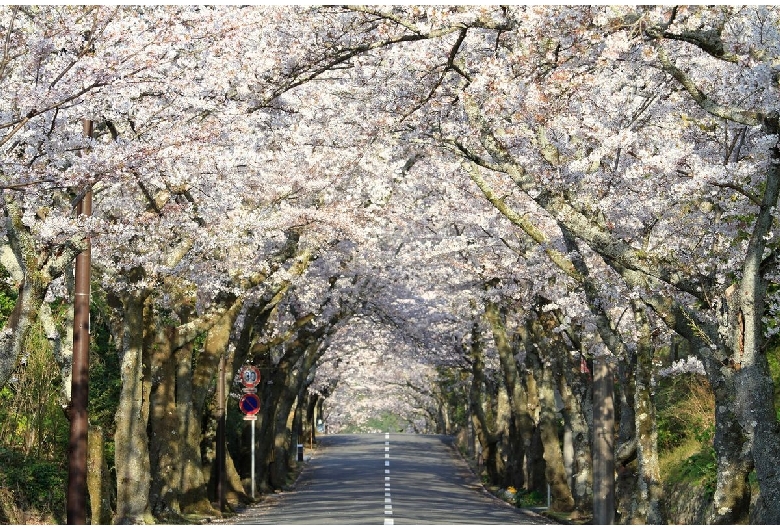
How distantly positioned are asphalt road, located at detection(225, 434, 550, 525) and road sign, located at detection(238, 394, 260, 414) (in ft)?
8.53

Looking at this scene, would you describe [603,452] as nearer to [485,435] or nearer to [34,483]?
[34,483]

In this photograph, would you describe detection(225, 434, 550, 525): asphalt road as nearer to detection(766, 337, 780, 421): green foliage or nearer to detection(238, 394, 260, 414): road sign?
detection(238, 394, 260, 414): road sign

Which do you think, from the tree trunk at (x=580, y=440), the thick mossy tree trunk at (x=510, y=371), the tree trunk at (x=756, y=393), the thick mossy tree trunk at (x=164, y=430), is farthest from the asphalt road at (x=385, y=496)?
the tree trunk at (x=756, y=393)

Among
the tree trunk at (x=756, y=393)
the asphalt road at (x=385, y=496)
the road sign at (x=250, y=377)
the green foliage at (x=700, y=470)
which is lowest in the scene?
the asphalt road at (x=385, y=496)

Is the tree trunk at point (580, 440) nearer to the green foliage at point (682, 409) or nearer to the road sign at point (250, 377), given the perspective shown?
the green foliage at point (682, 409)

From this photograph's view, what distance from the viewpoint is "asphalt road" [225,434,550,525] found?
26359mm

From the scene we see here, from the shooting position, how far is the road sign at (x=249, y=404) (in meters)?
32.9

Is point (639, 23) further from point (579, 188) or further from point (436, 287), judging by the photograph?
point (436, 287)

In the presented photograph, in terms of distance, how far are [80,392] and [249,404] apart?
1680 cm

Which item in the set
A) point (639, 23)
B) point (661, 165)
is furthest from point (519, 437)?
point (639, 23)

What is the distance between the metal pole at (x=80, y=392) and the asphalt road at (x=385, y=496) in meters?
8.34

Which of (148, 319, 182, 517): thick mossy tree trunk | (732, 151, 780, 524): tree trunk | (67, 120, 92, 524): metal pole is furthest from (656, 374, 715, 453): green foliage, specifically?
(67, 120, 92, 524): metal pole

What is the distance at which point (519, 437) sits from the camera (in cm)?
3919

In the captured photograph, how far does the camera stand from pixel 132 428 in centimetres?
2198
